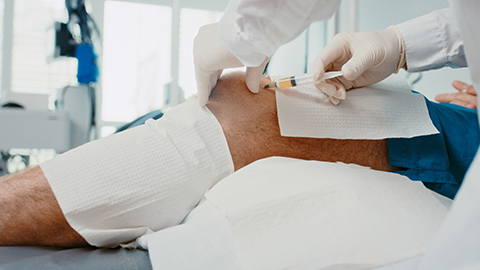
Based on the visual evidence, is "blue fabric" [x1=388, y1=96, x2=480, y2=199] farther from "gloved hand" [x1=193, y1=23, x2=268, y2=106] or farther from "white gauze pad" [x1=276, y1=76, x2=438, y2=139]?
"gloved hand" [x1=193, y1=23, x2=268, y2=106]

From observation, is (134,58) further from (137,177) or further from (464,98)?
(137,177)

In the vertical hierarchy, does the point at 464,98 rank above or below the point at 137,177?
above

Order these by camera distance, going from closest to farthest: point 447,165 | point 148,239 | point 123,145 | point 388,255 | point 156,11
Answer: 1. point 388,255
2. point 148,239
3. point 123,145
4. point 447,165
5. point 156,11

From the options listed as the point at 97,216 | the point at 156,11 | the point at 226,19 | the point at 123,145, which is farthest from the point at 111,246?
the point at 156,11

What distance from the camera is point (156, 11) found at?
414 cm

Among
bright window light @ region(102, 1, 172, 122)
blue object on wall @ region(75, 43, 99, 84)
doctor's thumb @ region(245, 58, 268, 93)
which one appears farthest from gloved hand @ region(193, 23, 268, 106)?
bright window light @ region(102, 1, 172, 122)

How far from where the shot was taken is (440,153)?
2.74 ft

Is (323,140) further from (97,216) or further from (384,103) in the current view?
(97,216)

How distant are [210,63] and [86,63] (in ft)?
7.67

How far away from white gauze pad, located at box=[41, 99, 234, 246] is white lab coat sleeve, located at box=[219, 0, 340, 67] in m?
0.22

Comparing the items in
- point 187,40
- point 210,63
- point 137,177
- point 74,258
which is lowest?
point 74,258

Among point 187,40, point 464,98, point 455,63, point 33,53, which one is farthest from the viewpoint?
point 187,40

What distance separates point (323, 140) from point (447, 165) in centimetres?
29

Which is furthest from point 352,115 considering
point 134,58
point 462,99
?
point 134,58
